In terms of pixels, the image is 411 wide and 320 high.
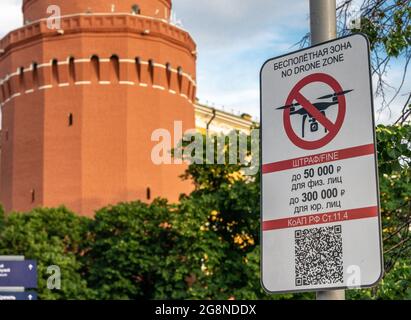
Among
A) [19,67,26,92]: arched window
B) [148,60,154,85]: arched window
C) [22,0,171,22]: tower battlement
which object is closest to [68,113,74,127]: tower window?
[19,67,26,92]: arched window

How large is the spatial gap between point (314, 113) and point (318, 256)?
19.2 inches

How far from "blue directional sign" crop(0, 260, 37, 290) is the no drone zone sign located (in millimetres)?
14651

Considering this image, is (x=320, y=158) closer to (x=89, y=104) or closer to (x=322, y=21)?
(x=322, y=21)

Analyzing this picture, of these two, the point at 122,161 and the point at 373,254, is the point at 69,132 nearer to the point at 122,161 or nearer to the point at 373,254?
the point at 122,161

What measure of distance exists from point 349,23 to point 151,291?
28249mm

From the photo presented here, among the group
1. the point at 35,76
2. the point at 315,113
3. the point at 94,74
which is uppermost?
the point at 35,76

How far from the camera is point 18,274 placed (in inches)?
696

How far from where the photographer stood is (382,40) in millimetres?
6547

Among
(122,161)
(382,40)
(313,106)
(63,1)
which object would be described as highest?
(63,1)

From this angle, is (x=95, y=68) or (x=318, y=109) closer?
(x=318, y=109)

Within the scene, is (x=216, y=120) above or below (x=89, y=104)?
above

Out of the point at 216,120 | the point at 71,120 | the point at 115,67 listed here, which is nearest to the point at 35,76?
the point at 71,120
